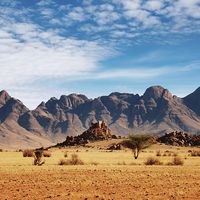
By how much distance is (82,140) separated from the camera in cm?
14925

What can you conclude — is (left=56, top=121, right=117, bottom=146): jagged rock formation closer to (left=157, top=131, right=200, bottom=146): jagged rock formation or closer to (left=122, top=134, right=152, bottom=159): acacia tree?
(left=157, top=131, right=200, bottom=146): jagged rock formation

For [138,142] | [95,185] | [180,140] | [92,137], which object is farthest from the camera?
[92,137]

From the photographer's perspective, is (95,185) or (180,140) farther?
(180,140)

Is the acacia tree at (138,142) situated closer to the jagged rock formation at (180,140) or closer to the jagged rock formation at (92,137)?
the jagged rock formation at (180,140)

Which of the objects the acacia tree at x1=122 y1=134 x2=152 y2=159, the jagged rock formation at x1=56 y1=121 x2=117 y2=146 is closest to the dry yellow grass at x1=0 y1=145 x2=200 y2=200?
the acacia tree at x1=122 y1=134 x2=152 y2=159

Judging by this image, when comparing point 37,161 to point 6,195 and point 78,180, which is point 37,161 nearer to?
point 78,180

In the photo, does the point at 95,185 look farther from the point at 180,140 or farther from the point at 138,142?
the point at 180,140

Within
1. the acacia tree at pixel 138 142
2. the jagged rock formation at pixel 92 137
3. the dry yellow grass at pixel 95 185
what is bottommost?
the dry yellow grass at pixel 95 185

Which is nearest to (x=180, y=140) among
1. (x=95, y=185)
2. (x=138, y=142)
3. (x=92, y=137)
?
(x=92, y=137)

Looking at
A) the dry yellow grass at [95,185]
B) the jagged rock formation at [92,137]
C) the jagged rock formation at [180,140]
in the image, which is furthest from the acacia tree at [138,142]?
the jagged rock formation at [92,137]

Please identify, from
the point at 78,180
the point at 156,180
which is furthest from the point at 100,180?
the point at 156,180

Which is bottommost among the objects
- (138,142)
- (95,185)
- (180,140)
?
(95,185)

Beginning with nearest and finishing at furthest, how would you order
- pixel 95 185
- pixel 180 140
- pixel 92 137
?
pixel 95 185
pixel 180 140
pixel 92 137

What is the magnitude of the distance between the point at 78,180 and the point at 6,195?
6.97 metres
